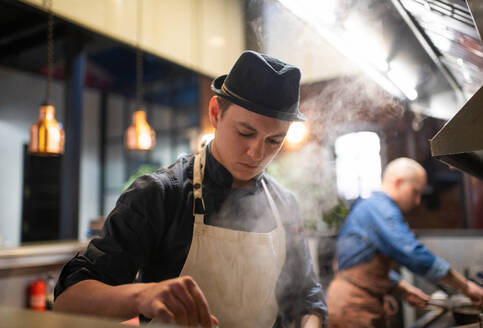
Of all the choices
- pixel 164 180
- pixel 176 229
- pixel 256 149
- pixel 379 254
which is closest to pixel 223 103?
pixel 256 149

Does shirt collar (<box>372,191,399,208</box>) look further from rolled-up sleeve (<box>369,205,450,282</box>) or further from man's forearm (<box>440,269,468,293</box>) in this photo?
man's forearm (<box>440,269,468,293</box>)

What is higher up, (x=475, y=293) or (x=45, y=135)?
(x=45, y=135)

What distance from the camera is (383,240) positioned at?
2025 millimetres

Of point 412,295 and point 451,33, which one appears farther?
point 412,295

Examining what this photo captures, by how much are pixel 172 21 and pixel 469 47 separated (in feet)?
5.47

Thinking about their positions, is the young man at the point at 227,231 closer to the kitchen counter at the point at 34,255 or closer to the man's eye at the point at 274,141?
the man's eye at the point at 274,141

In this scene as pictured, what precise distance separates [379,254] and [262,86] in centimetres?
149

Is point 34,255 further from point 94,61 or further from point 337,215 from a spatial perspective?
point 94,61

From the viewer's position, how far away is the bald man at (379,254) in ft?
6.34

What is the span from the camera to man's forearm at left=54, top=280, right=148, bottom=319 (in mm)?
786

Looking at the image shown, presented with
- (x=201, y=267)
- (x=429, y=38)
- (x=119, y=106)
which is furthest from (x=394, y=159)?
(x=119, y=106)

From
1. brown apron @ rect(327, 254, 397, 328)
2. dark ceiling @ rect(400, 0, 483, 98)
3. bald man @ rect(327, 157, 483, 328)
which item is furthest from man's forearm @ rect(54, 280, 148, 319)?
brown apron @ rect(327, 254, 397, 328)

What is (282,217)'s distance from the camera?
124 cm

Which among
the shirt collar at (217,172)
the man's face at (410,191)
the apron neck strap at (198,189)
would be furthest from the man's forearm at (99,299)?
the man's face at (410,191)
